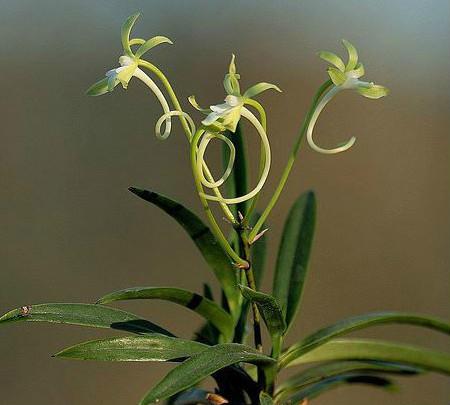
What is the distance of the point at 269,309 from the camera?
21.5 inches

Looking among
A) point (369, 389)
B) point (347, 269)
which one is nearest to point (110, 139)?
point (347, 269)

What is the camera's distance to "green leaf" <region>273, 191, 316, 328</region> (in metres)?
0.66

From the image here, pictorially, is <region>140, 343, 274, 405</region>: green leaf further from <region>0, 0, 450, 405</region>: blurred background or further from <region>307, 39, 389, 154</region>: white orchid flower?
<region>0, 0, 450, 405</region>: blurred background

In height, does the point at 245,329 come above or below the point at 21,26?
below

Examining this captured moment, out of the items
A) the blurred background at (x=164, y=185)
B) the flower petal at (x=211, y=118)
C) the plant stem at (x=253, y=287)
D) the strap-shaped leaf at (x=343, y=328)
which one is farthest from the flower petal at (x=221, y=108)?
the blurred background at (x=164, y=185)

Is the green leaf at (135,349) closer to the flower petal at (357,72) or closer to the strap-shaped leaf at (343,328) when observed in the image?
the strap-shaped leaf at (343,328)

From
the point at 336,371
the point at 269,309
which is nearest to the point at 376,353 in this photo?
the point at 336,371

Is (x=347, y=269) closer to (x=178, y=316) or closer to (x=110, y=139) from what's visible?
(x=178, y=316)

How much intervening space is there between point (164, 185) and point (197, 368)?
1764 mm

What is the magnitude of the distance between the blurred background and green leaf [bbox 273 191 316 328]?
1.33 meters

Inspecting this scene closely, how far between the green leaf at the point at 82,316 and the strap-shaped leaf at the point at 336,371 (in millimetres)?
148

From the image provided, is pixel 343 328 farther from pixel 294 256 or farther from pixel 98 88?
pixel 98 88

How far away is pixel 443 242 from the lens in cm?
240

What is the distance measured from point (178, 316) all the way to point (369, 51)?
3.73 ft
